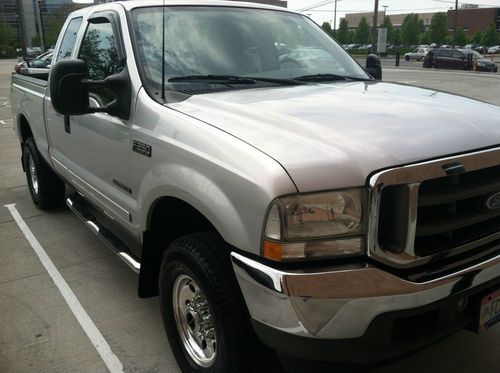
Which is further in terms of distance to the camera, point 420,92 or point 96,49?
point 96,49

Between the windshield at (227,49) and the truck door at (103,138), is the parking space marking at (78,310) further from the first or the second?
the windshield at (227,49)

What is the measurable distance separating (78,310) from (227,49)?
201 cm

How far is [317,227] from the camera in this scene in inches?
74.5

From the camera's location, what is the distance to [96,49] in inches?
142

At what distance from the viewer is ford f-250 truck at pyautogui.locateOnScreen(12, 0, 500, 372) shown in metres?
1.87

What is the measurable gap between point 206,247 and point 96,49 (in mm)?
2024

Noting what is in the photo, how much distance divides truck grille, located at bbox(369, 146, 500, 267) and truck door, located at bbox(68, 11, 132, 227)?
1583 mm

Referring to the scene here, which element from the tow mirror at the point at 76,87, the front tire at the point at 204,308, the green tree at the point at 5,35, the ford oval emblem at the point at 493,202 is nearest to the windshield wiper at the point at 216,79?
the tow mirror at the point at 76,87

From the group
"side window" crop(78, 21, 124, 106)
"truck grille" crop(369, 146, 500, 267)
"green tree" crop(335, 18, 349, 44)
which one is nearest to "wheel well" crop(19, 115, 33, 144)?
"side window" crop(78, 21, 124, 106)

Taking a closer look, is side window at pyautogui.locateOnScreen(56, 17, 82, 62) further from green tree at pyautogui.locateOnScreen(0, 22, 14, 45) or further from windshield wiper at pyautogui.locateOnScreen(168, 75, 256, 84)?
green tree at pyautogui.locateOnScreen(0, 22, 14, 45)

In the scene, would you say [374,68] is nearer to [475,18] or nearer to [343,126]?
[343,126]

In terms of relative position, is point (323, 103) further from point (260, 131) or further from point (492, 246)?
point (492, 246)

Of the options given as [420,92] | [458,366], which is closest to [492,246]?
[458,366]

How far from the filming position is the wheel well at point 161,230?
8.68 ft
